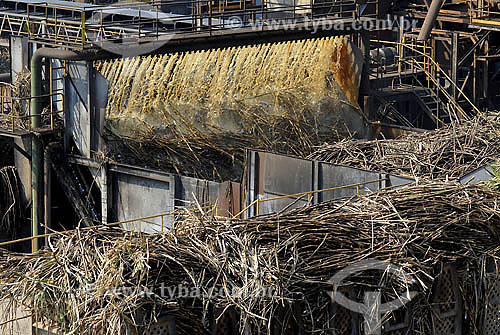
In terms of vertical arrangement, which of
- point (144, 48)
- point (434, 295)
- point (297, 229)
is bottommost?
point (434, 295)

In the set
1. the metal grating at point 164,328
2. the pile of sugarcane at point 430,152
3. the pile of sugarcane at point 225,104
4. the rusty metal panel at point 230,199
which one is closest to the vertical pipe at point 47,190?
the pile of sugarcane at point 225,104

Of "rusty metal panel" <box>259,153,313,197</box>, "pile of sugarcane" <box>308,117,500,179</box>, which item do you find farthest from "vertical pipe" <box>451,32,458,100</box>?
"rusty metal panel" <box>259,153,313,197</box>

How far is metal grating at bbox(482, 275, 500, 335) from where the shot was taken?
38.6ft

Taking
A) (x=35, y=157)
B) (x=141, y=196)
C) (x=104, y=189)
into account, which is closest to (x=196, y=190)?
(x=141, y=196)

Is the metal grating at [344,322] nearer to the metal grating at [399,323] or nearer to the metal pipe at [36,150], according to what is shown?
the metal grating at [399,323]

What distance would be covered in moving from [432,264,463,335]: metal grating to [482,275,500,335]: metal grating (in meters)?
0.49

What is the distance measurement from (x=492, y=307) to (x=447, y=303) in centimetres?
82

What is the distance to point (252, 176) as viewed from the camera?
17203mm

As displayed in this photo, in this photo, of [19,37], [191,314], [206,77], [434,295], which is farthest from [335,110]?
[191,314]

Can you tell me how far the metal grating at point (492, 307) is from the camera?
11.8m

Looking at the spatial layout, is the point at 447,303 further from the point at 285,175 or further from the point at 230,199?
the point at 230,199

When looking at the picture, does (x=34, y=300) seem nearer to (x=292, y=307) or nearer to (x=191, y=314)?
(x=191, y=314)

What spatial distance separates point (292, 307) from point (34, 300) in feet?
8.47

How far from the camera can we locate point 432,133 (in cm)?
1911
